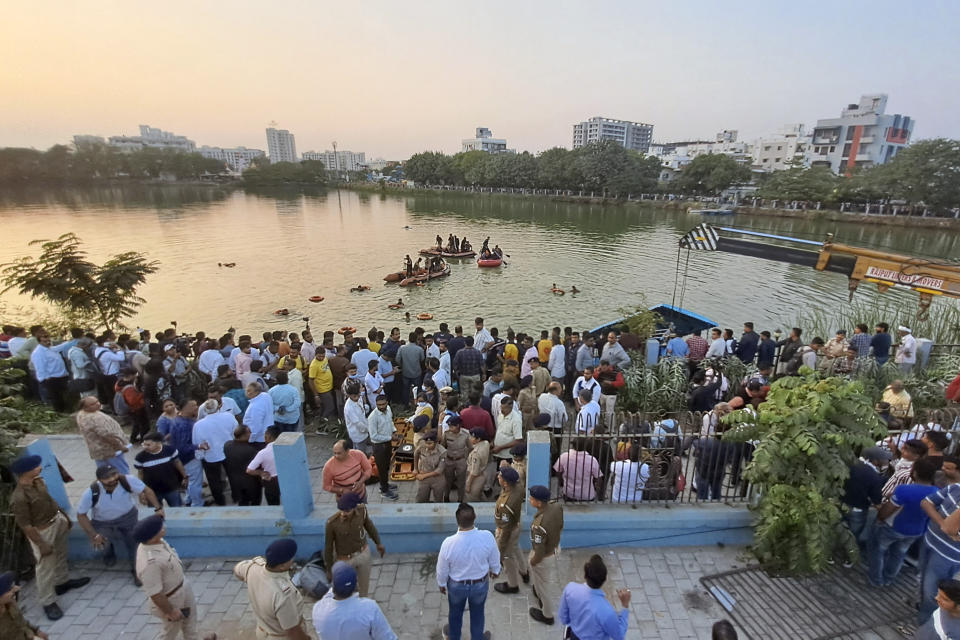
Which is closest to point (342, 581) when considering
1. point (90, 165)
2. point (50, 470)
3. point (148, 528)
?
point (148, 528)

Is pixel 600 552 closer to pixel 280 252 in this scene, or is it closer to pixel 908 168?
pixel 280 252

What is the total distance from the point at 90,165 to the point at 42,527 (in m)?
128

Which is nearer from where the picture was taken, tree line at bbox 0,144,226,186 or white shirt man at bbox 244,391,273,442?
white shirt man at bbox 244,391,273,442

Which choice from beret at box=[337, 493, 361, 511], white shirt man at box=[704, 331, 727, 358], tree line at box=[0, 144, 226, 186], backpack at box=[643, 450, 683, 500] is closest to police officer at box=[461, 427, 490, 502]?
beret at box=[337, 493, 361, 511]

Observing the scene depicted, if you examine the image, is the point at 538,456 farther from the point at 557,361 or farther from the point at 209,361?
the point at 209,361

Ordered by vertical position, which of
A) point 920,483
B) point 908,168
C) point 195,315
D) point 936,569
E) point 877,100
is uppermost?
point 877,100

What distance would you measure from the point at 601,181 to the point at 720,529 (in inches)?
2700

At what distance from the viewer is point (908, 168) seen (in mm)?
45906

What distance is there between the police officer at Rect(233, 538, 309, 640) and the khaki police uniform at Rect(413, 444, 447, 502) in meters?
2.28

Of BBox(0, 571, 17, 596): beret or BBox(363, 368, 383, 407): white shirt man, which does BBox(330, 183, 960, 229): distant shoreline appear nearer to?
BBox(363, 368, 383, 407): white shirt man

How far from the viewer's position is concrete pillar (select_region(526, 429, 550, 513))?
198 inches

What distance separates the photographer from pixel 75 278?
39.1 feet

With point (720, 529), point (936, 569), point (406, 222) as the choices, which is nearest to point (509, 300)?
point (720, 529)

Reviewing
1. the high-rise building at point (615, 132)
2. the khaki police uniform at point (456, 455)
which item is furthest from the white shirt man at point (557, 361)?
the high-rise building at point (615, 132)
